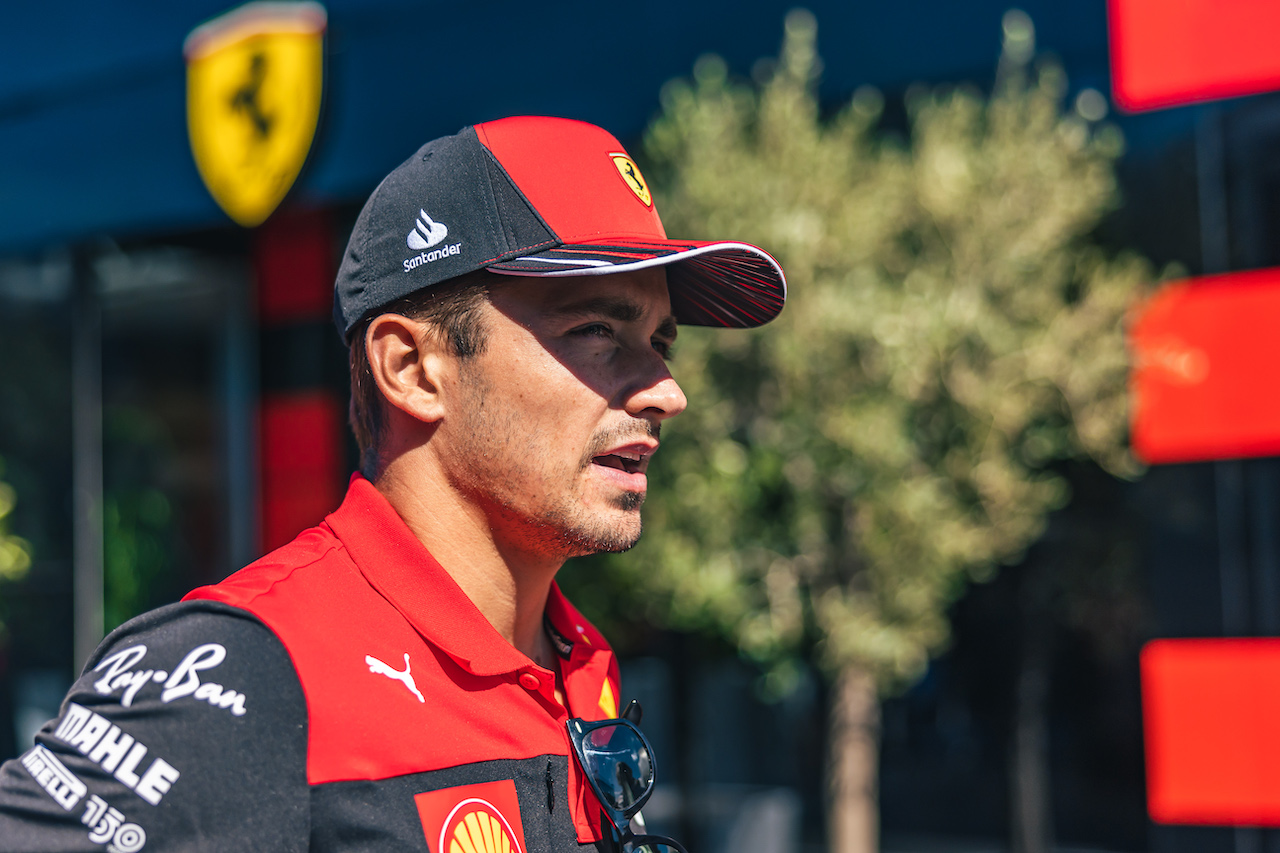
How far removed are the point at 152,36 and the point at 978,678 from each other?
7.68 m

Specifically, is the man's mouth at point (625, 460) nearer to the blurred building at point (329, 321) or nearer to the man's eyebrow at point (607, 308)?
the man's eyebrow at point (607, 308)

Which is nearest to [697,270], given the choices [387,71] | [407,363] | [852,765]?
[407,363]

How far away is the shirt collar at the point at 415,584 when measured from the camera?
1.45 meters

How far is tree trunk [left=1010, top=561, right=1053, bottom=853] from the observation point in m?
6.74

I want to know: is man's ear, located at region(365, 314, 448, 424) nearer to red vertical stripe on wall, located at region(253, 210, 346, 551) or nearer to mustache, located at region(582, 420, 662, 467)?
mustache, located at region(582, 420, 662, 467)

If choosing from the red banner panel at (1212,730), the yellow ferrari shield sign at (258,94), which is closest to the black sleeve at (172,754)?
the red banner panel at (1212,730)

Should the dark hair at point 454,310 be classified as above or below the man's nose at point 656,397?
above

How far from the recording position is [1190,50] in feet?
20.4

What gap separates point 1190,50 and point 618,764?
6053 mm

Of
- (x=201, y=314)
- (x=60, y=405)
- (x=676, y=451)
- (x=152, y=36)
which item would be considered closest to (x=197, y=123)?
(x=152, y=36)

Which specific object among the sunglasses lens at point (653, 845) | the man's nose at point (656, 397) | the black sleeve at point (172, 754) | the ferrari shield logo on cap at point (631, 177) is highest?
the ferrari shield logo on cap at point (631, 177)

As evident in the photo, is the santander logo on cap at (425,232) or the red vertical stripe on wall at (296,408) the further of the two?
the red vertical stripe on wall at (296,408)

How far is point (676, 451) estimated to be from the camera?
A: 5.71m

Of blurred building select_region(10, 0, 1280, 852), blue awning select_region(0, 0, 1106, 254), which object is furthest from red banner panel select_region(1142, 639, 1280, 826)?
blue awning select_region(0, 0, 1106, 254)
